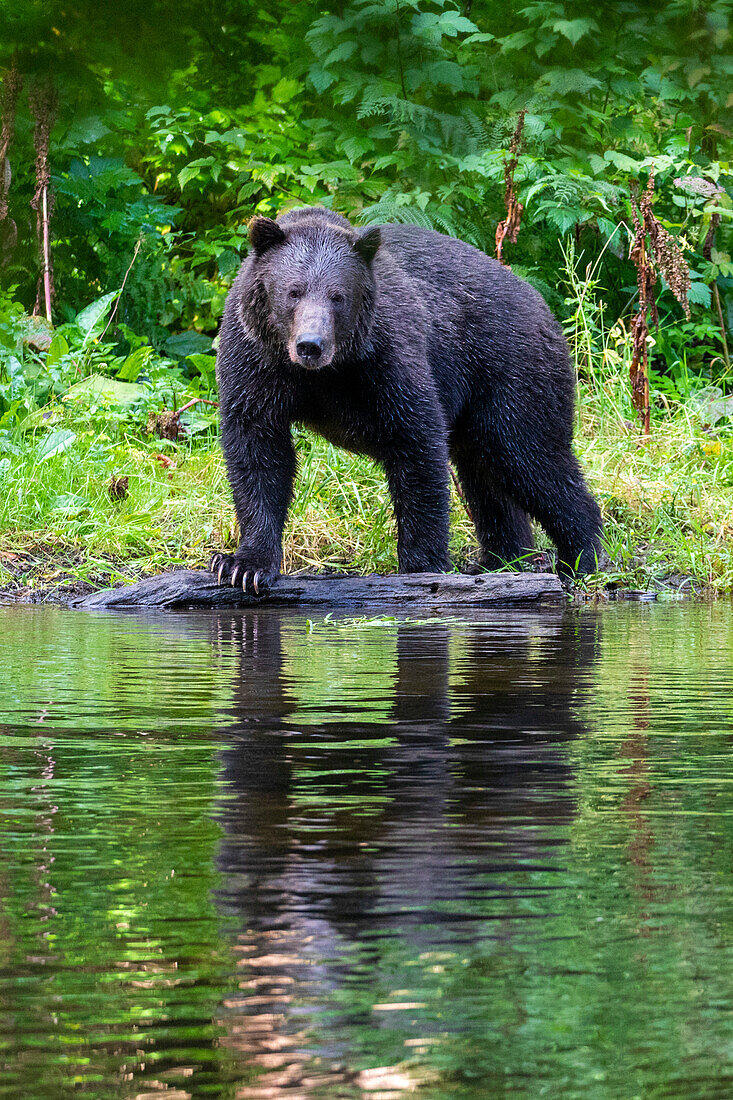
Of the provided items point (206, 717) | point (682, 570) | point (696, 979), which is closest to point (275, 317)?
point (682, 570)

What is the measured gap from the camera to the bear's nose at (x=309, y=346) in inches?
229

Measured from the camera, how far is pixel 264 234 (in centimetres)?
627

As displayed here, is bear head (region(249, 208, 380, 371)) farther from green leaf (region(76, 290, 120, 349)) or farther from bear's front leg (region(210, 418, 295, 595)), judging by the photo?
green leaf (region(76, 290, 120, 349))

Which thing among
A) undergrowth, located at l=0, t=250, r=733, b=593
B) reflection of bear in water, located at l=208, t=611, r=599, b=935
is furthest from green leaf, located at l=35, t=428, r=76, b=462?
reflection of bear in water, located at l=208, t=611, r=599, b=935

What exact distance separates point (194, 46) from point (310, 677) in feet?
8.35

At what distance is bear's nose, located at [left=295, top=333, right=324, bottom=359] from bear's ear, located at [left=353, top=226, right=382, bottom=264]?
2.30 ft

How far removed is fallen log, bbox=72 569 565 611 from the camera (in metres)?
5.91

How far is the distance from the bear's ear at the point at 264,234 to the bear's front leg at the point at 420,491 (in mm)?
1077

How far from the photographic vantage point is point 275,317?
619 cm

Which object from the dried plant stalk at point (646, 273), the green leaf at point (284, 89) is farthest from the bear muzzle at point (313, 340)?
the green leaf at point (284, 89)

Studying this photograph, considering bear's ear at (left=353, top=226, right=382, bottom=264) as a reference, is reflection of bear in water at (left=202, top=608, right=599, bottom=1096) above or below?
below

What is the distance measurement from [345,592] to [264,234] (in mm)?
1669

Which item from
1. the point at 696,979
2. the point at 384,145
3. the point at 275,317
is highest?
the point at 275,317

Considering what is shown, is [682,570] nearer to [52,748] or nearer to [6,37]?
[52,748]
